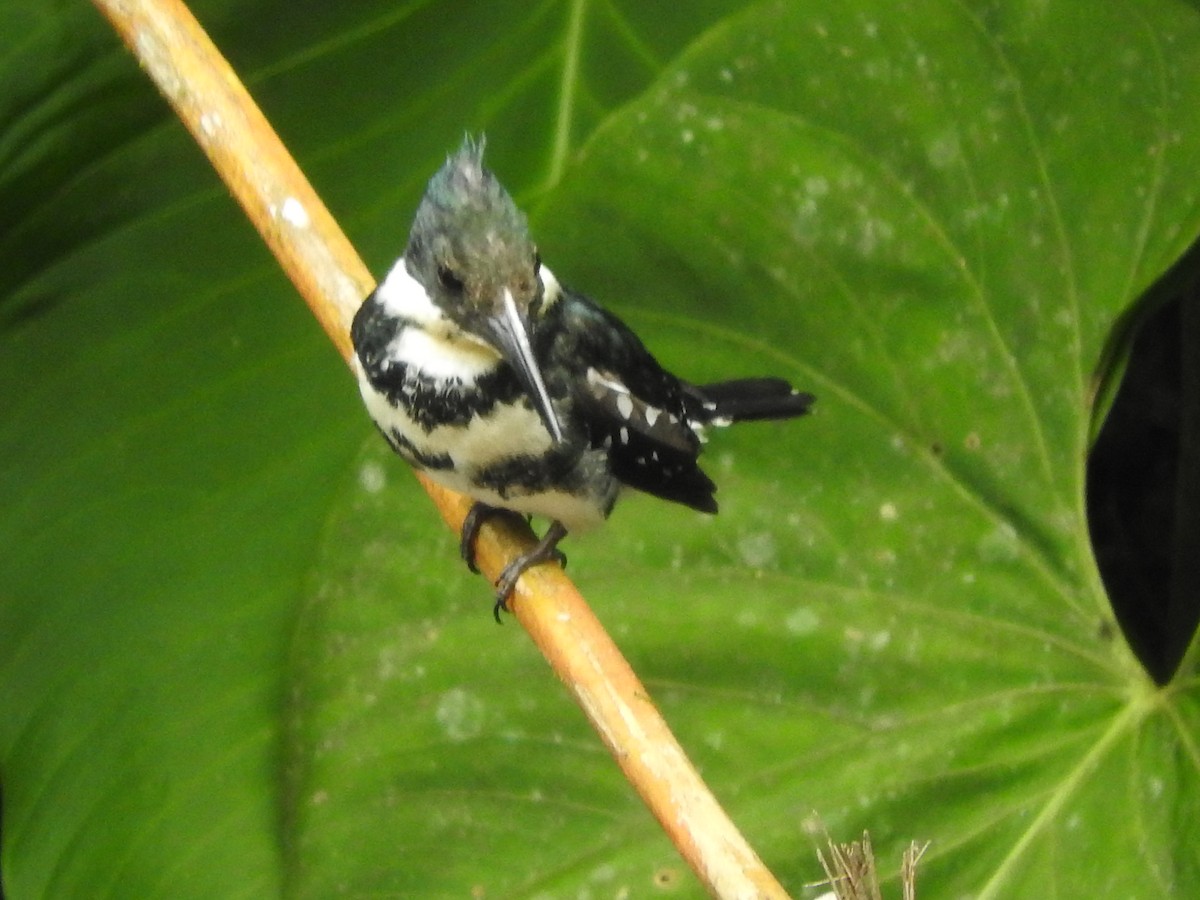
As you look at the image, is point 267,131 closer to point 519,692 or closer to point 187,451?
point 187,451

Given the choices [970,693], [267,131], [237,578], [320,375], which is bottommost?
[970,693]

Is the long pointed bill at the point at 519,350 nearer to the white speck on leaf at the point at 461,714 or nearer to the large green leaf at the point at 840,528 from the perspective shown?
the large green leaf at the point at 840,528

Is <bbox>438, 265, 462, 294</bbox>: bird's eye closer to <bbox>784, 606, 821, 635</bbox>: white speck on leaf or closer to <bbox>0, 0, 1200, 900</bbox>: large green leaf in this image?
<bbox>0, 0, 1200, 900</bbox>: large green leaf

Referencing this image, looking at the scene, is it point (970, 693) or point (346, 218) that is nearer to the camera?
point (970, 693)

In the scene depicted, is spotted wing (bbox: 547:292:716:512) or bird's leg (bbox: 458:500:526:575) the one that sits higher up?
spotted wing (bbox: 547:292:716:512)

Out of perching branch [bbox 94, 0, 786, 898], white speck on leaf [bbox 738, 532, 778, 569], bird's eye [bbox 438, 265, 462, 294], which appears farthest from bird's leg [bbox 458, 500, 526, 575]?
bird's eye [bbox 438, 265, 462, 294]

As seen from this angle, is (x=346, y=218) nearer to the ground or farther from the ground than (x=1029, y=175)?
farther from the ground

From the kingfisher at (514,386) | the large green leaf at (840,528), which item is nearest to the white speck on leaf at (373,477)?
the large green leaf at (840,528)

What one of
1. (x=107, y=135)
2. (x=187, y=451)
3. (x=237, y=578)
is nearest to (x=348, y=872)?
(x=237, y=578)

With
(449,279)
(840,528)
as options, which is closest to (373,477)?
(449,279)
